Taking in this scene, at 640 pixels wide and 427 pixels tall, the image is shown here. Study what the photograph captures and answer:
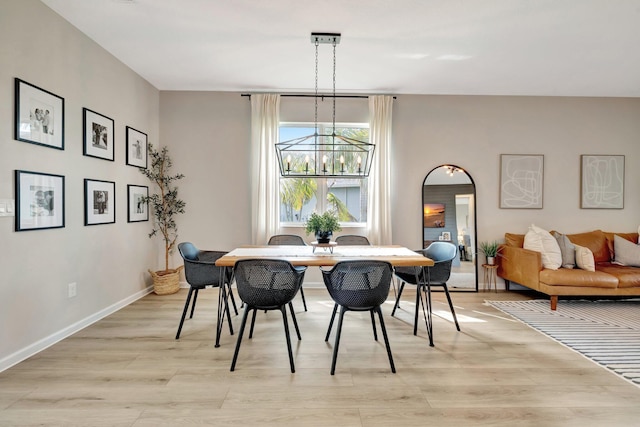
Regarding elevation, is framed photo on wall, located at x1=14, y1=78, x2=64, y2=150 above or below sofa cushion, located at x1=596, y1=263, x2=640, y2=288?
above

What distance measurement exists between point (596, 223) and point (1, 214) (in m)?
6.66

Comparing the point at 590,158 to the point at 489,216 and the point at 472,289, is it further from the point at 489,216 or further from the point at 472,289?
the point at 472,289

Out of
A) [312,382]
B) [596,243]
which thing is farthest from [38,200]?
[596,243]

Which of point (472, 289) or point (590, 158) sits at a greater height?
point (590, 158)

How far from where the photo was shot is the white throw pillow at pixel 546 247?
4.10 meters

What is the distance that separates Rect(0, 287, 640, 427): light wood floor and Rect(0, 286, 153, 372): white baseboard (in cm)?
7

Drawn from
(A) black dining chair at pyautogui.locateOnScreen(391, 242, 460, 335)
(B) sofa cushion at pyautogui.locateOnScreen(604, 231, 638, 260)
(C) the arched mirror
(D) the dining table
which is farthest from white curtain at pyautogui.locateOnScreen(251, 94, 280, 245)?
(B) sofa cushion at pyautogui.locateOnScreen(604, 231, 638, 260)

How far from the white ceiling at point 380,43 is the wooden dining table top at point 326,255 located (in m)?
2.05

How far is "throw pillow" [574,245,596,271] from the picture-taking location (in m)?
4.08

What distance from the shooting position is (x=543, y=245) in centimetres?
420

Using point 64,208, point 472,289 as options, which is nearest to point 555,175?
point 472,289

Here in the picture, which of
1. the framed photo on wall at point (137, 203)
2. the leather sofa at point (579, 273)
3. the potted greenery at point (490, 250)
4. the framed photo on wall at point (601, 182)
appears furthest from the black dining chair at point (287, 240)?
the framed photo on wall at point (601, 182)

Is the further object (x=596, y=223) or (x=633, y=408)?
(x=596, y=223)

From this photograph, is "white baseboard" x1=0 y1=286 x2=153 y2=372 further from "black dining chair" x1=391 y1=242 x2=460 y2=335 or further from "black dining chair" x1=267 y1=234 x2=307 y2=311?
"black dining chair" x1=391 y1=242 x2=460 y2=335
